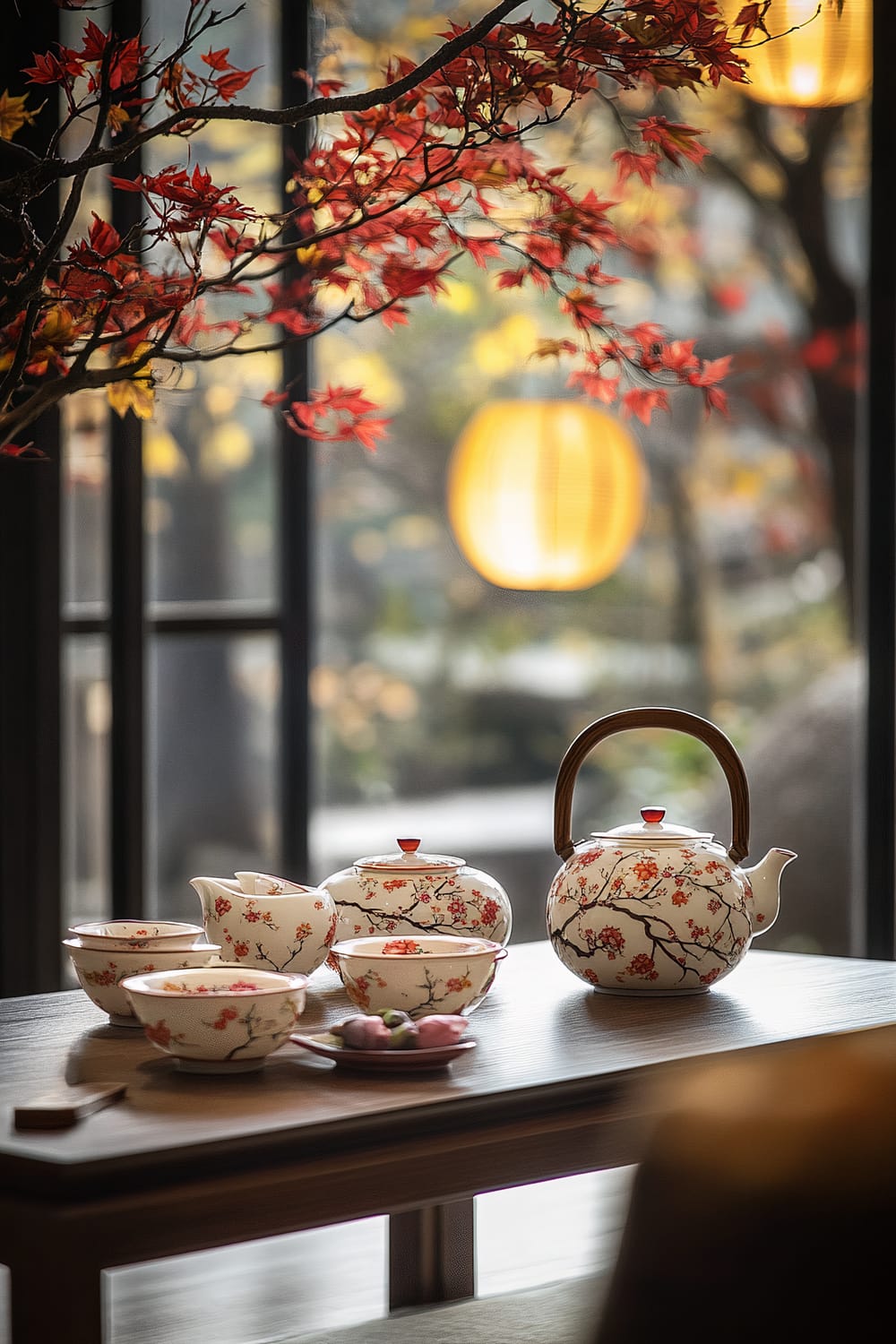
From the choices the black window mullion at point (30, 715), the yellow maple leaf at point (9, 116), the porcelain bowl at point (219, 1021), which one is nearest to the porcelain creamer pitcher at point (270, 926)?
the porcelain bowl at point (219, 1021)

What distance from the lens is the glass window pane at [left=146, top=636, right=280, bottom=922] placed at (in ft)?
9.87

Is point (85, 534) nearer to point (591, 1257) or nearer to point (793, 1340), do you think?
point (591, 1257)

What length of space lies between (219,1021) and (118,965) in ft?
0.66

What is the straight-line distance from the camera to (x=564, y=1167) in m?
1.22

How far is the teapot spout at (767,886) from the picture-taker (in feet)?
5.24

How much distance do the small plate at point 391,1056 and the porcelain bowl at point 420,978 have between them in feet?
0.27

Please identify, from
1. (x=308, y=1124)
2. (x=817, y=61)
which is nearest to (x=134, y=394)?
(x=308, y=1124)

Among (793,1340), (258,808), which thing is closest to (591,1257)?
(258,808)

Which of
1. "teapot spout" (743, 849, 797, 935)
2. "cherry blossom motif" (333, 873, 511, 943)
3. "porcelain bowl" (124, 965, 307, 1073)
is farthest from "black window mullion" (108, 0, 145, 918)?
"porcelain bowl" (124, 965, 307, 1073)

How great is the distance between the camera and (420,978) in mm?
1324

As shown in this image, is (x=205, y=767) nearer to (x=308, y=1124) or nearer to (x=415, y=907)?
(x=415, y=907)

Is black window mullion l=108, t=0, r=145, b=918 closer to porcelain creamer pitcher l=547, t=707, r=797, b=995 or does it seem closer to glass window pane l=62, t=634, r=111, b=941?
glass window pane l=62, t=634, r=111, b=941

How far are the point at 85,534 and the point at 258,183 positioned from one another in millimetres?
744

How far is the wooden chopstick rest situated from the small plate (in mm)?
153
